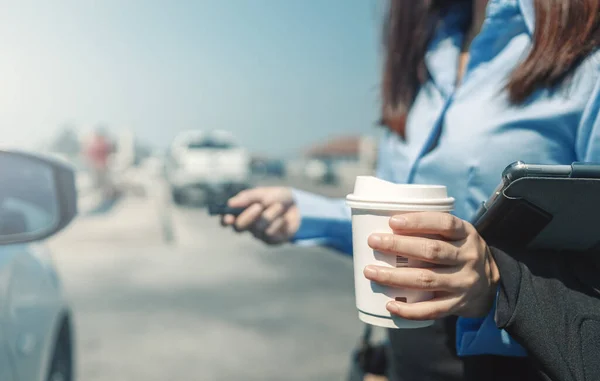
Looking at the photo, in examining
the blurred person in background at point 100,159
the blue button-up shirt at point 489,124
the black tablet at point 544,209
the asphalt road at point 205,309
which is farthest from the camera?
the blurred person in background at point 100,159

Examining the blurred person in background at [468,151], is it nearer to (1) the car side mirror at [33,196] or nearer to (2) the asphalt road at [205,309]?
(1) the car side mirror at [33,196]

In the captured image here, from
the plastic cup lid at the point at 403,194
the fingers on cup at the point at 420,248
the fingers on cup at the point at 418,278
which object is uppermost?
the plastic cup lid at the point at 403,194

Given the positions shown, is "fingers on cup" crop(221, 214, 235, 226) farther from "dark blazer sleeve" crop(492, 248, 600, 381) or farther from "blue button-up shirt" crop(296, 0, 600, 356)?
"dark blazer sleeve" crop(492, 248, 600, 381)

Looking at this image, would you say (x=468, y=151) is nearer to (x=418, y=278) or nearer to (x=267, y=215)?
(x=418, y=278)

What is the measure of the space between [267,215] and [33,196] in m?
0.94

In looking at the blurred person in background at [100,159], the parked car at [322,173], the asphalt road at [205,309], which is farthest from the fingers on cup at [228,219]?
the parked car at [322,173]

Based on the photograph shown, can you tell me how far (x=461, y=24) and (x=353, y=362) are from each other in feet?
3.49

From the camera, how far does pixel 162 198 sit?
12508 millimetres

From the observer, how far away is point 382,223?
42.5 inches

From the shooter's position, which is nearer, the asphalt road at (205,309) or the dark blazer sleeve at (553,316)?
the dark blazer sleeve at (553,316)

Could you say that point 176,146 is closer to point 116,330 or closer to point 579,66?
point 116,330

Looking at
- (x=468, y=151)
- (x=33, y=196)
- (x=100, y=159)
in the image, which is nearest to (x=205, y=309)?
(x=33, y=196)

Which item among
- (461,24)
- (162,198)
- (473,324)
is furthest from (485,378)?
(162,198)

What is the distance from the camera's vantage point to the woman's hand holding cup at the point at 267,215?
1.69 m
